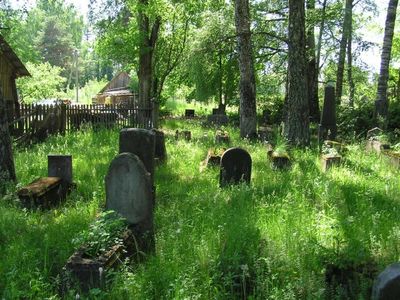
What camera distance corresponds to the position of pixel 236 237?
542 cm

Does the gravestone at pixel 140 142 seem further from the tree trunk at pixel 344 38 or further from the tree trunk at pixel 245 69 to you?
the tree trunk at pixel 344 38

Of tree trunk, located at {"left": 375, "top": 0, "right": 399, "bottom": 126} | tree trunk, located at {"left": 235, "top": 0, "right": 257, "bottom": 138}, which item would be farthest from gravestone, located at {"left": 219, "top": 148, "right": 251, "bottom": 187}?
tree trunk, located at {"left": 375, "top": 0, "right": 399, "bottom": 126}

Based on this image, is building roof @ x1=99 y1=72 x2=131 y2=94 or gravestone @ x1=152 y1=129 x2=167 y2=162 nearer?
gravestone @ x1=152 y1=129 x2=167 y2=162

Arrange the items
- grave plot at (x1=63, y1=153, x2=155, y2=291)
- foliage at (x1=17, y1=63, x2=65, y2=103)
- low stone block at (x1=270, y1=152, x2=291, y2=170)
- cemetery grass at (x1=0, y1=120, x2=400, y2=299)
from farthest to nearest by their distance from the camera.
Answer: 1. foliage at (x1=17, y1=63, x2=65, y2=103)
2. low stone block at (x1=270, y1=152, x2=291, y2=170)
3. grave plot at (x1=63, y1=153, x2=155, y2=291)
4. cemetery grass at (x1=0, y1=120, x2=400, y2=299)

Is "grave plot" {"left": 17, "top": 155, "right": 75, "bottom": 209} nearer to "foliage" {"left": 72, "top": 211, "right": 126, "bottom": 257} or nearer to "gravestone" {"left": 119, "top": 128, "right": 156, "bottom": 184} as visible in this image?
"gravestone" {"left": 119, "top": 128, "right": 156, "bottom": 184}

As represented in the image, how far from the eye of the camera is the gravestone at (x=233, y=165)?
8.52 m

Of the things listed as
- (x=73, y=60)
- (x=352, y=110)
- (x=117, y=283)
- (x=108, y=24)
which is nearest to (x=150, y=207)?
(x=117, y=283)

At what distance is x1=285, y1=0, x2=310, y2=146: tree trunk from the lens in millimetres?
12680

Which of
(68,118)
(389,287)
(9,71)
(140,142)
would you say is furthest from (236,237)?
(9,71)

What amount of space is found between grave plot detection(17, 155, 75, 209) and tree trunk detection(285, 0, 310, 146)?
7.06 meters

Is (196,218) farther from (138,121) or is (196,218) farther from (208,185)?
(138,121)

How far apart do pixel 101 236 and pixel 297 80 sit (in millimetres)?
9250

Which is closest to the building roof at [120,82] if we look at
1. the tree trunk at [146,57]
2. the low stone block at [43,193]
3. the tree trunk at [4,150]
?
the tree trunk at [146,57]

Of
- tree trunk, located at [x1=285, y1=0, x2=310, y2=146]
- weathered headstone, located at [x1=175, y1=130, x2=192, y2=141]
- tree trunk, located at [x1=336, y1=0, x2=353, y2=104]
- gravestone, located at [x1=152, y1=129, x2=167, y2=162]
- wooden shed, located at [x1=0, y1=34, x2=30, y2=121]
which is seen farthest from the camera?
wooden shed, located at [x1=0, y1=34, x2=30, y2=121]
